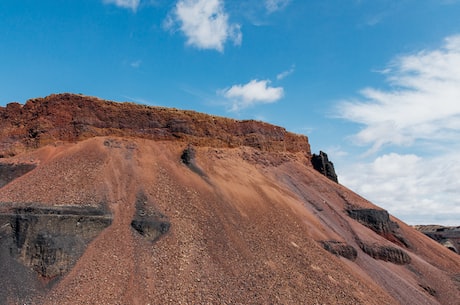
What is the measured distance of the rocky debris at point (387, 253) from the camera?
1253 inches

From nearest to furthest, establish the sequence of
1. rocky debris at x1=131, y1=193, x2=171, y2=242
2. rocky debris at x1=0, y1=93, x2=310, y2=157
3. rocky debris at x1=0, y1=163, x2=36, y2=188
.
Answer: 1. rocky debris at x1=131, y1=193, x2=171, y2=242
2. rocky debris at x1=0, y1=163, x2=36, y2=188
3. rocky debris at x1=0, y1=93, x2=310, y2=157

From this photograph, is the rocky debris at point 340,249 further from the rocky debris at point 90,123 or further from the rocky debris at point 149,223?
the rocky debris at point 90,123

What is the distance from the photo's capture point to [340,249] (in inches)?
1136

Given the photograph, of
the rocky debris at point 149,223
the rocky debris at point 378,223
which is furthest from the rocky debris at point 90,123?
the rocky debris at point 378,223

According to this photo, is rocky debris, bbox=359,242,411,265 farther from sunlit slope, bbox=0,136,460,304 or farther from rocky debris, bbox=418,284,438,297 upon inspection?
rocky debris, bbox=418,284,438,297

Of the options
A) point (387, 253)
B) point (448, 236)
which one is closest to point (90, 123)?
point (387, 253)

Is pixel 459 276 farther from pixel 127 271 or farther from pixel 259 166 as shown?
pixel 127 271

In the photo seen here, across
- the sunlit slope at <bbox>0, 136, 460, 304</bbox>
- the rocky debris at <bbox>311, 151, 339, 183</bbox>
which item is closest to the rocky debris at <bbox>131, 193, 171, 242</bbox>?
the sunlit slope at <bbox>0, 136, 460, 304</bbox>

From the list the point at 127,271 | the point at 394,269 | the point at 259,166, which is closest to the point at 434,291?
the point at 394,269

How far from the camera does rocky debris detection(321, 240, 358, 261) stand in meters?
28.4

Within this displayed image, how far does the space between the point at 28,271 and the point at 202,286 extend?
797 cm

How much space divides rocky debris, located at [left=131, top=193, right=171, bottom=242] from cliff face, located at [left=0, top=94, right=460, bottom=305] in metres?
0.07

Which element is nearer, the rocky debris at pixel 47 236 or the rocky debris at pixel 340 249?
the rocky debris at pixel 47 236

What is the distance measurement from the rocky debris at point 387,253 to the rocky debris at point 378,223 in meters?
3.67
